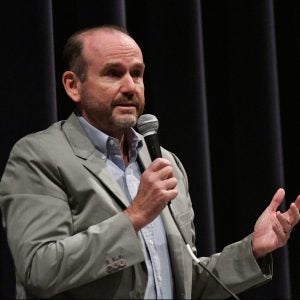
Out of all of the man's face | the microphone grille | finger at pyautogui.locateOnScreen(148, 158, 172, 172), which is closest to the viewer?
finger at pyautogui.locateOnScreen(148, 158, 172, 172)

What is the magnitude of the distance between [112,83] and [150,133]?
0.17 metres

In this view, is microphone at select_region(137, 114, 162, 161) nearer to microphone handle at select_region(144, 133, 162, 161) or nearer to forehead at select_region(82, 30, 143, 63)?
microphone handle at select_region(144, 133, 162, 161)

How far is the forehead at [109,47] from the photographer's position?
1.38 meters

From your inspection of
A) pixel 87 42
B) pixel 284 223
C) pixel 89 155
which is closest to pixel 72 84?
pixel 87 42

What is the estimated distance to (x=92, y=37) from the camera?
142 cm

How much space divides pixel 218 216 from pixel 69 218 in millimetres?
947

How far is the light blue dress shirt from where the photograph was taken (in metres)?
1.29

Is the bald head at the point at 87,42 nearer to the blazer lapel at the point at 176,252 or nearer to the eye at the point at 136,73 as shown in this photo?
the eye at the point at 136,73

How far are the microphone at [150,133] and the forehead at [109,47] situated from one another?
16 centimetres

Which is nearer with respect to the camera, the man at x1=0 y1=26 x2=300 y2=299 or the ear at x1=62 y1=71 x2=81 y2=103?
the man at x1=0 y1=26 x2=300 y2=299

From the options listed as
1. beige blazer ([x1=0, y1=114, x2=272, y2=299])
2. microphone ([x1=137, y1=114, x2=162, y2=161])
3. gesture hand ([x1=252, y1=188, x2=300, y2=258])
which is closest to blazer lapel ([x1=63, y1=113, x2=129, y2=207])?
beige blazer ([x1=0, y1=114, x2=272, y2=299])

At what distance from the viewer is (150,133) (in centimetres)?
125

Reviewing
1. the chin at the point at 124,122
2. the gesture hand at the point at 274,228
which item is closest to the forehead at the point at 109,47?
the chin at the point at 124,122

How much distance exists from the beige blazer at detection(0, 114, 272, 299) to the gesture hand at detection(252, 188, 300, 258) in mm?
25
